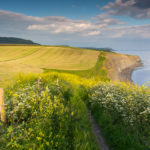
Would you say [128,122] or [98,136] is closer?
[98,136]

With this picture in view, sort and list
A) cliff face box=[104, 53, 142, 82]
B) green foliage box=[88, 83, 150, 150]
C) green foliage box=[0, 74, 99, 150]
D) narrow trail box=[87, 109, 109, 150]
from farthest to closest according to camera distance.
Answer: cliff face box=[104, 53, 142, 82]
narrow trail box=[87, 109, 109, 150]
green foliage box=[88, 83, 150, 150]
green foliage box=[0, 74, 99, 150]

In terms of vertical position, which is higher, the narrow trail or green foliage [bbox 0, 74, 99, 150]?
green foliage [bbox 0, 74, 99, 150]

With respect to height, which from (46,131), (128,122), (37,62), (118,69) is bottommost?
(128,122)

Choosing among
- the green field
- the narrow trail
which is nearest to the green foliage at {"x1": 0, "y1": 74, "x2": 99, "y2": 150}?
the narrow trail

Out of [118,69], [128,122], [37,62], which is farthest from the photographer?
[118,69]

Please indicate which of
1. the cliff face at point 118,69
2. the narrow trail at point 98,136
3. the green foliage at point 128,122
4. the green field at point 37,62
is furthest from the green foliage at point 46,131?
the cliff face at point 118,69

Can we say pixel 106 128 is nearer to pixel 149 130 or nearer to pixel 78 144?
pixel 149 130

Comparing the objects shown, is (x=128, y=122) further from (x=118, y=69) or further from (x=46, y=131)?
(x=118, y=69)

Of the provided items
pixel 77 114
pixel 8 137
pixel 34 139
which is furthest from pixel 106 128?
pixel 8 137

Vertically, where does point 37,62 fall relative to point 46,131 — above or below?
above

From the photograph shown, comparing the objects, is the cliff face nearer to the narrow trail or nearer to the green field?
the green field

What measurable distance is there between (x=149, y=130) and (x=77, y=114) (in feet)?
11.8

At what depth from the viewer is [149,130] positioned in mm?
6105

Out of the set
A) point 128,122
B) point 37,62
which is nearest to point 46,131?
point 128,122
